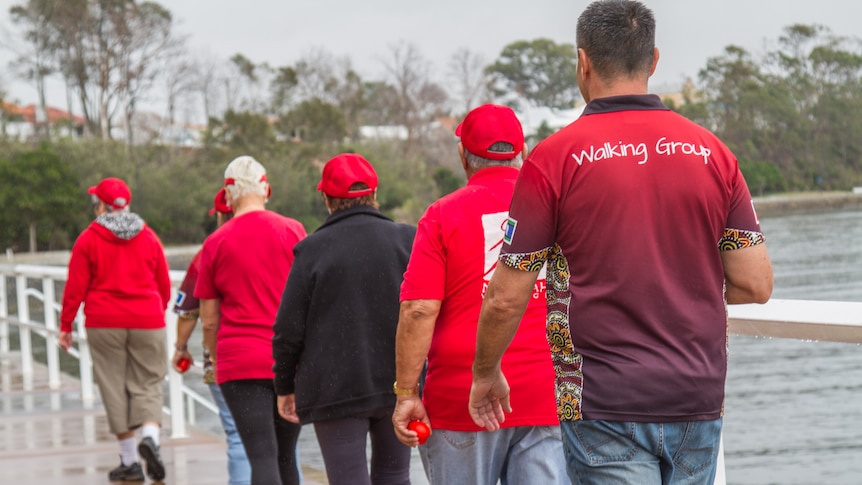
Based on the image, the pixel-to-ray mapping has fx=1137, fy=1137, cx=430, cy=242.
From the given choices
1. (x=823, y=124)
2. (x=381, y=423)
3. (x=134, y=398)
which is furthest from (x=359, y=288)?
(x=823, y=124)

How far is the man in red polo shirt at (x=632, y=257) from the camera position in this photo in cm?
221

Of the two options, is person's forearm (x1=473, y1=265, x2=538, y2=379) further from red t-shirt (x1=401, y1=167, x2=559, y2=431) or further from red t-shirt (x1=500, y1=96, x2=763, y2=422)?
red t-shirt (x1=401, y1=167, x2=559, y2=431)

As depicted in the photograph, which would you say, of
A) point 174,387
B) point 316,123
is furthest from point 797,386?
point 316,123

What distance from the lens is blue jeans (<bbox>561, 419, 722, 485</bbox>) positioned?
2213mm

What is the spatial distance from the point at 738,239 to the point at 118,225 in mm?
4935

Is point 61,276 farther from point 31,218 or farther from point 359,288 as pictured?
point 31,218

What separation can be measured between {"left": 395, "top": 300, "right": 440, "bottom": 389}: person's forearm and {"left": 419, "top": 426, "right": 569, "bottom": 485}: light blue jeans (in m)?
0.21

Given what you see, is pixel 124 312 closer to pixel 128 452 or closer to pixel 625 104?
pixel 128 452

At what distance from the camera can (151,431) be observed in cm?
674

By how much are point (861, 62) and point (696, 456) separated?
20712 mm

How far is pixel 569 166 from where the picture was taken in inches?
87.4

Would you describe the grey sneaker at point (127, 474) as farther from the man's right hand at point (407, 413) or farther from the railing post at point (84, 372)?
the man's right hand at point (407, 413)

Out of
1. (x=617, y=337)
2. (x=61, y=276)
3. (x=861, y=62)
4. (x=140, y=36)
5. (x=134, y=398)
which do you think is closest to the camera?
(x=617, y=337)

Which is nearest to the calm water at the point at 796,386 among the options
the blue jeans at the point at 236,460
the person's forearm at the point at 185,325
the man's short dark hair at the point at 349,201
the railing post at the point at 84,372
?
the railing post at the point at 84,372
